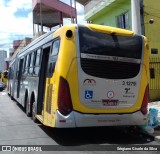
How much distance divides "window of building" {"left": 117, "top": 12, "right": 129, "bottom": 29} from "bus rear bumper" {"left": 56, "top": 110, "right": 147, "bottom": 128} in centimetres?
1272

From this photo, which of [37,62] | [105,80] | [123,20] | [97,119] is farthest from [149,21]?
[97,119]

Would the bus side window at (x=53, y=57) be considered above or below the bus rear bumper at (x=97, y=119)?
above

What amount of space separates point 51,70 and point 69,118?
161cm

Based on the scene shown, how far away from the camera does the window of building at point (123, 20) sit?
21786 millimetres

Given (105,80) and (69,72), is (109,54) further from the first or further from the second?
(69,72)

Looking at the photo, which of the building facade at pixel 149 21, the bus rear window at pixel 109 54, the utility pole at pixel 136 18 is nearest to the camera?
the bus rear window at pixel 109 54

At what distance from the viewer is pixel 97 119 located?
361 inches

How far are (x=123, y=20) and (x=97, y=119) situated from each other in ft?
46.8

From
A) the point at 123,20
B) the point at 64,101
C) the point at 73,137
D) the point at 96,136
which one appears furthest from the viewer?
the point at 123,20

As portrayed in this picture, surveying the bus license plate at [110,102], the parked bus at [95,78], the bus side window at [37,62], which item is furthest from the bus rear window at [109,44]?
the bus side window at [37,62]

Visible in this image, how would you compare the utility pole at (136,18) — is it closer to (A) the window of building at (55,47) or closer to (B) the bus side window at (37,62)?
(B) the bus side window at (37,62)

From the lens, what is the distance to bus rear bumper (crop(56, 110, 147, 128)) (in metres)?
8.90

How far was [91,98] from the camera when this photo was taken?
918cm

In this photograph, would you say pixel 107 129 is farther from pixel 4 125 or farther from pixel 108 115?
pixel 4 125
